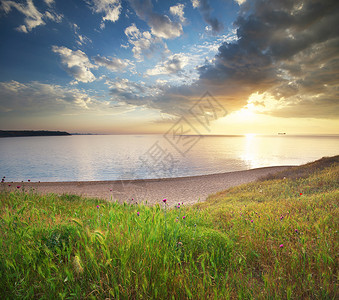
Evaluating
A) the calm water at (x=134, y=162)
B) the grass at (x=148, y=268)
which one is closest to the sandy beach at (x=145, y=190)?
the calm water at (x=134, y=162)

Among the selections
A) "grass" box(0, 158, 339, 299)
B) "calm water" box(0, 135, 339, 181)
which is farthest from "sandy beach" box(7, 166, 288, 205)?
"grass" box(0, 158, 339, 299)

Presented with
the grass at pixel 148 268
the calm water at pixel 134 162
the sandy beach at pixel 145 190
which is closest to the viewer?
the grass at pixel 148 268

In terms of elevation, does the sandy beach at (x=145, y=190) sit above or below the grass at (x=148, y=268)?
below

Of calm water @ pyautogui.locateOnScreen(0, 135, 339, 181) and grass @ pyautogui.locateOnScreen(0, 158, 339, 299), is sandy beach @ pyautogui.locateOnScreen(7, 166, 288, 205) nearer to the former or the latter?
calm water @ pyautogui.locateOnScreen(0, 135, 339, 181)

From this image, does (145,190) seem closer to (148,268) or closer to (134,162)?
(148,268)

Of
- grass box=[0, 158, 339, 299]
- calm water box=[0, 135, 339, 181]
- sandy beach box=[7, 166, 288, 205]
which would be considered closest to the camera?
grass box=[0, 158, 339, 299]

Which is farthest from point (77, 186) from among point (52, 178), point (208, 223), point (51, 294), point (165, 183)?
point (51, 294)

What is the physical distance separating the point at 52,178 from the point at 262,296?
34.6 metres

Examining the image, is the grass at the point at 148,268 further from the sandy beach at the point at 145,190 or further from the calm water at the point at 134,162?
the calm water at the point at 134,162

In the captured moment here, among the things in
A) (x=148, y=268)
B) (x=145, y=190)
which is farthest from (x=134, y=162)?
(x=148, y=268)

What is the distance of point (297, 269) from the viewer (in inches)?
94.4

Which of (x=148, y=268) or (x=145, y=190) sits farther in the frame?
(x=145, y=190)

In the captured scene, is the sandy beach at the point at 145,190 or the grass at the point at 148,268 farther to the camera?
the sandy beach at the point at 145,190

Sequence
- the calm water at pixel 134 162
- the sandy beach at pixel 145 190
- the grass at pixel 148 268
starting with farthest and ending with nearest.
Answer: the calm water at pixel 134 162
the sandy beach at pixel 145 190
the grass at pixel 148 268
